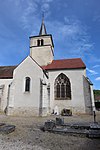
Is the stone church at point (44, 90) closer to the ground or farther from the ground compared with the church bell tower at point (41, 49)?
closer to the ground

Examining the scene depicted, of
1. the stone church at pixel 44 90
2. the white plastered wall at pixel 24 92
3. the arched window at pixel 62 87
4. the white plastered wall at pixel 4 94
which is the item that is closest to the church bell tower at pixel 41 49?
the stone church at pixel 44 90

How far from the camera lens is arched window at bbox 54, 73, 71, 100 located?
→ 58.2 ft

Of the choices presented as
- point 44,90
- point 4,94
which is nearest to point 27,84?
point 44,90

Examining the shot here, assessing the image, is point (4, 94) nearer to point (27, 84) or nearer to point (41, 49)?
point (27, 84)

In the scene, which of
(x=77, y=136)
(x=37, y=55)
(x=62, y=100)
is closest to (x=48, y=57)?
(x=37, y=55)

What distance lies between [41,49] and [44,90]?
35.3ft

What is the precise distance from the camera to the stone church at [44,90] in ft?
50.7

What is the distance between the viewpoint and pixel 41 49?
76.7ft

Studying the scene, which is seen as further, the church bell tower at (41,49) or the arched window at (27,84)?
the church bell tower at (41,49)

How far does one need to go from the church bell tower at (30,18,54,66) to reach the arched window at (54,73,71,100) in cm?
505

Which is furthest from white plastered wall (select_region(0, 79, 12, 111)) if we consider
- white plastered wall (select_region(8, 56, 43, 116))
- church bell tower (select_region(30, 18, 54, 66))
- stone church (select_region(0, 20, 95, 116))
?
church bell tower (select_region(30, 18, 54, 66))

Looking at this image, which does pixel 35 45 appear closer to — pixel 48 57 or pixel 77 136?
pixel 48 57

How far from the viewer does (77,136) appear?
5730 mm

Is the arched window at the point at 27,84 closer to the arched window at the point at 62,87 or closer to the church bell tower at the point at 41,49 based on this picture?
the arched window at the point at 62,87
